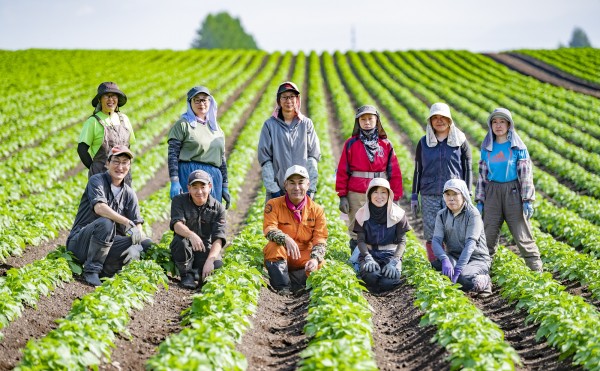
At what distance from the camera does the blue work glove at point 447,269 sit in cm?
828

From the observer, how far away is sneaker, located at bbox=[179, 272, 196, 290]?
8.51 metres

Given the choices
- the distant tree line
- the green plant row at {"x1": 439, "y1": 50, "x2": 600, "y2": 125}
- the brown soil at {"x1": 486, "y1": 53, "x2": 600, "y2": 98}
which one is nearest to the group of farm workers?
the green plant row at {"x1": 439, "y1": 50, "x2": 600, "y2": 125}

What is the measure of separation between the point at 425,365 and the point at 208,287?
94.1 inches

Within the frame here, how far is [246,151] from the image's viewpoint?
65.5 ft

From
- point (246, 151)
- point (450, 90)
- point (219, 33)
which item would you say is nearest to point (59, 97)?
point (246, 151)

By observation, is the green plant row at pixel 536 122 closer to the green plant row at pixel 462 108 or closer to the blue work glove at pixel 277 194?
the green plant row at pixel 462 108

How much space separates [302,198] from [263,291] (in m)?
1.23

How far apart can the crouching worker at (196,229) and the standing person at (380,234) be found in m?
1.76

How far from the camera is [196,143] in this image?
887cm

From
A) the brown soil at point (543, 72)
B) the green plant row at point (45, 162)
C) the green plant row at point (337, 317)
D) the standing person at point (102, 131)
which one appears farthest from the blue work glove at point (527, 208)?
the brown soil at point (543, 72)

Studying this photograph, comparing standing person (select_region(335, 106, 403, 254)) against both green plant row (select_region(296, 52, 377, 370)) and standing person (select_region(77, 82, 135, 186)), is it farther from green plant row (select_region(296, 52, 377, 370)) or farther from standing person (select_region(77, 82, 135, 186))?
standing person (select_region(77, 82, 135, 186))

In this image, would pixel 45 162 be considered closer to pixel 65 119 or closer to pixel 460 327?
pixel 65 119

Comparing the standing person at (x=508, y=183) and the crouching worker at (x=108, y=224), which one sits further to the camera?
the standing person at (x=508, y=183)

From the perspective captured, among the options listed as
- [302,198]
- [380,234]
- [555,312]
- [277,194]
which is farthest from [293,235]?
[555,312]
